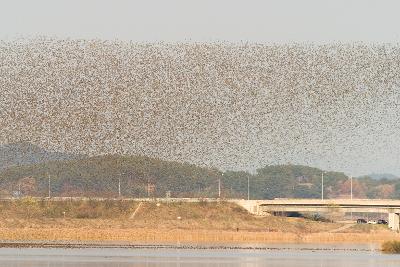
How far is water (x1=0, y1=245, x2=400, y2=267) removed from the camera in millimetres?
105875

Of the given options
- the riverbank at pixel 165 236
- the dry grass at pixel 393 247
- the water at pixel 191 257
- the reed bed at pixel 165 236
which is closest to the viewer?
the water at pixel 191 257

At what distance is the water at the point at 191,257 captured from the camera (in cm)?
10588

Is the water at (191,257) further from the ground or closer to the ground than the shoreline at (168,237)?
closer to the ground

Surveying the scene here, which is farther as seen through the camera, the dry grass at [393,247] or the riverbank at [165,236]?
the riverbank at [165,236]

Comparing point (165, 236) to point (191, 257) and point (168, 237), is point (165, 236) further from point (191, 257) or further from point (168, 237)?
point (191, 257)

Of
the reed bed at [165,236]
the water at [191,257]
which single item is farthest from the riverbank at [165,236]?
the water at [191,257]

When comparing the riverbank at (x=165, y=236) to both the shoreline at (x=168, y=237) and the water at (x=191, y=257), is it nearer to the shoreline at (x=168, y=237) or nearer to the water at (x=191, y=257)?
the shoreline at (x=168, y=237)

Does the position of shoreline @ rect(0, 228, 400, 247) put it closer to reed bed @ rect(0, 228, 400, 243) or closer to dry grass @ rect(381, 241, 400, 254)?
reed bed @ rect(0, 228, 400, 243)

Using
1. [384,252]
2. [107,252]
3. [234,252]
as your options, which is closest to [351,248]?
[384,252]

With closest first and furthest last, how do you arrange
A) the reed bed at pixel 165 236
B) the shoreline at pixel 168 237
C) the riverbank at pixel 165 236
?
1. the shoreline at pixel 168 237
2. the riverbank at pixel 165 236
3. the reed bed at pixel 165 236

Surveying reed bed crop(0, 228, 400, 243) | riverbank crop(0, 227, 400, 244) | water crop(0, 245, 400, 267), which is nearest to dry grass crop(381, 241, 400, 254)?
water crop(0, 245, 400, 267)

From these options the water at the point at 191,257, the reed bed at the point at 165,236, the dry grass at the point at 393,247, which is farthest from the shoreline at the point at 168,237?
the water at the point at 191,257

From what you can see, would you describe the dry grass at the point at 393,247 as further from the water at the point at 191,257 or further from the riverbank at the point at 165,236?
the riverbank at the point at 165,236

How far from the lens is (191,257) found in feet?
385
